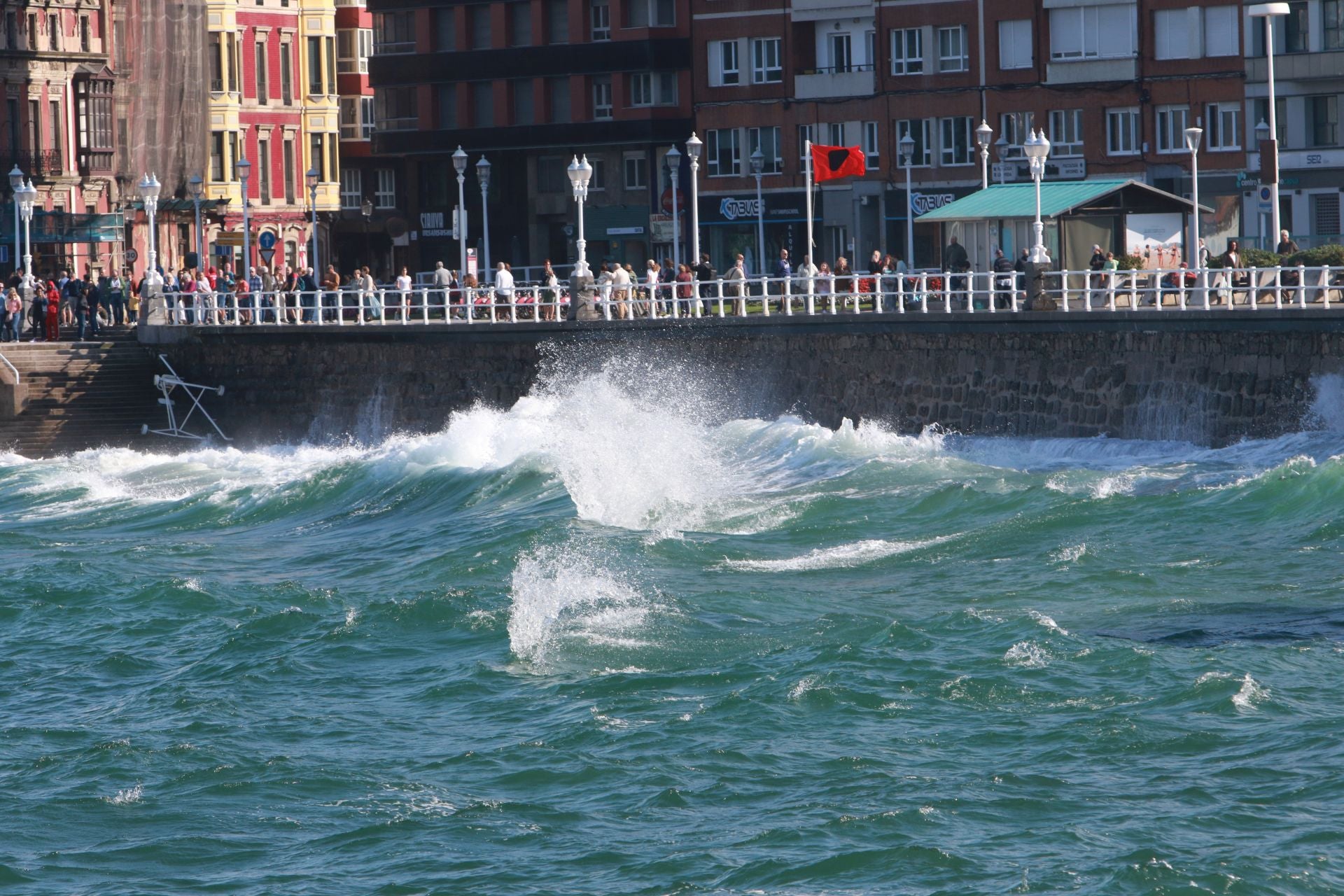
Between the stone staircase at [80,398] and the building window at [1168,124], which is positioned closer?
the stone staircase at [80,398]

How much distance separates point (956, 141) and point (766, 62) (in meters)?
6.80

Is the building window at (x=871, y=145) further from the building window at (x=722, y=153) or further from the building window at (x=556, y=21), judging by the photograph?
the building window at (x=556, y=21)

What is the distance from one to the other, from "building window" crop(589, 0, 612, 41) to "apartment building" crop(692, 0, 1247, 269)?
3.81m

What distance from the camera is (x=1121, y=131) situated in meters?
62.2

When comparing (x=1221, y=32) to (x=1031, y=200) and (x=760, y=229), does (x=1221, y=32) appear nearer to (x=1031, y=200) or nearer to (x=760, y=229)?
(x=760, y=229)

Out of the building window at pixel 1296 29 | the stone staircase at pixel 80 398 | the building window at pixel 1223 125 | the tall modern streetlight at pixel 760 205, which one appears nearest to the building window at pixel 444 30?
the tall modern streetlight at pixel 760 205

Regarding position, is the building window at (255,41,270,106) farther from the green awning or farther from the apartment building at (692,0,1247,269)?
the green awning

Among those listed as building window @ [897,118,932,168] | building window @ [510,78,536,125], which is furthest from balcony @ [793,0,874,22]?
building window @ [510,78,536,125]

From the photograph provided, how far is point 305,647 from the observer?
2139 centimetres

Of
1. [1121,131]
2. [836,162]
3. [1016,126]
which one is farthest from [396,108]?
[836,162]

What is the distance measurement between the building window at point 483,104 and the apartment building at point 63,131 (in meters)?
11.1

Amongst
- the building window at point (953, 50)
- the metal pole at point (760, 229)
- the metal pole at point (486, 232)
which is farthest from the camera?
the building window at point (953, 50)

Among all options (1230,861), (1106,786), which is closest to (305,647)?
Answer: (1106,786)

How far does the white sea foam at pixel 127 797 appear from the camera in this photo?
16328 millimetres
